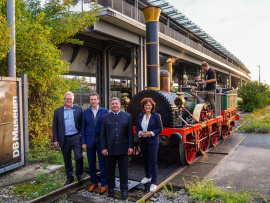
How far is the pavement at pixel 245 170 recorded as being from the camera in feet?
14.6

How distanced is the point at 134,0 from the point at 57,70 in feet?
38.7

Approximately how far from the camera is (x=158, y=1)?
19703 mm

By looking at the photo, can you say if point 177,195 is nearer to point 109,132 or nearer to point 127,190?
point 127,190

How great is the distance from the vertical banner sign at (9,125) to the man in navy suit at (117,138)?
8.43ft

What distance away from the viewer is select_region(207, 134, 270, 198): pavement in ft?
14.6

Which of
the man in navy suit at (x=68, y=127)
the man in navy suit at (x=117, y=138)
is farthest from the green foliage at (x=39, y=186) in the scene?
the man in navy suit at (x=117, y=138)

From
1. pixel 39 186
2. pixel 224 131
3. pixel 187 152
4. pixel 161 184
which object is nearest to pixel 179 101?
pixel 187 152

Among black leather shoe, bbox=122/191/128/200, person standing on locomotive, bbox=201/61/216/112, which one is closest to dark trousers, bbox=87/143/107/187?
black leather shoe, bbox=122/191/128/200

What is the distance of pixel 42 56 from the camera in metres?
6.60

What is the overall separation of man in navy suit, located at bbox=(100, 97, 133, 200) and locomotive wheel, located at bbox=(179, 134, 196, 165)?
1.95m

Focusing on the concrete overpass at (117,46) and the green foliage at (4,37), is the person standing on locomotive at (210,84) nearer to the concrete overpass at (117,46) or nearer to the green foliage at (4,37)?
the green foliage at (4,37)

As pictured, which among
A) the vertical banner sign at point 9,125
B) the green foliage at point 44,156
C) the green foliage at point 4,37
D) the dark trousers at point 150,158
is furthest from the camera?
the green foliage at point 44,156

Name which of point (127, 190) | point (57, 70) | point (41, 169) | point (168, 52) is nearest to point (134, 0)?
point (168, 52)

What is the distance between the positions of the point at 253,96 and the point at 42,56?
64.8 ft
